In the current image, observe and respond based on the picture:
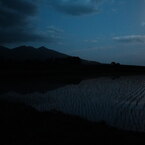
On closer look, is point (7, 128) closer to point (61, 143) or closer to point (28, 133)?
point (28, 133)

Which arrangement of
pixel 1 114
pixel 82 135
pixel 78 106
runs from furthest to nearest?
pixel 78 106
pixel 1 114
pixel 82 135

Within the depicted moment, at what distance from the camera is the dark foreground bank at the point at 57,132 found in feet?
25.1

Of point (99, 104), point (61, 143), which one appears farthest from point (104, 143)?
point (99, 104)

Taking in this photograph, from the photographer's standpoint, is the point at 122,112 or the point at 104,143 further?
the point at 122,112

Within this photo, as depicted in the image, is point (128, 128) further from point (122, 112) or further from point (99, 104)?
point (99, 104)

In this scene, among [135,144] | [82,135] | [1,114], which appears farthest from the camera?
[1,114]

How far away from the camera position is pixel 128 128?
994 cm

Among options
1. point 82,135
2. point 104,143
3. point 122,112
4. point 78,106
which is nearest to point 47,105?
point 78,106

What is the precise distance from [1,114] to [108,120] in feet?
19.7

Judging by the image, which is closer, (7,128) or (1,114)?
(7,128)

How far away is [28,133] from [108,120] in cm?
452

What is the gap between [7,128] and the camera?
381 inches

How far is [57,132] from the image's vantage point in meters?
8.66

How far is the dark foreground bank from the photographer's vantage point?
7666 mm
